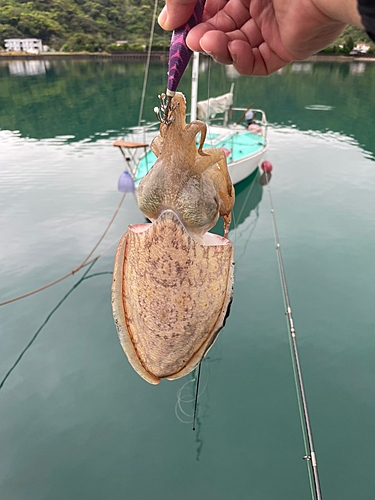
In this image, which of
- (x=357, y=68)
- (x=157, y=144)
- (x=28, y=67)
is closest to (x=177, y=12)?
(x=157, y=144)

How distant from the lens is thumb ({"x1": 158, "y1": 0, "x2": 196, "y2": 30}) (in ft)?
3.94

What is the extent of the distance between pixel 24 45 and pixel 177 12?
97.1 metres

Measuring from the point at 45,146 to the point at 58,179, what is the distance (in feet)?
21.1

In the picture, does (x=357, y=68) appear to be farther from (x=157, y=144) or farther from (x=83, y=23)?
(x=157, y=144)

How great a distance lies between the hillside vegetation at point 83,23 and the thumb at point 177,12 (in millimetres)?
86730

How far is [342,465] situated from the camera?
5.73 m

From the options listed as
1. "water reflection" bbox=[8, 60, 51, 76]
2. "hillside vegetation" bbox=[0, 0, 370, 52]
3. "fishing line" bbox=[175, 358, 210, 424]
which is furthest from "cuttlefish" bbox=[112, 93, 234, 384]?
"hillside vegetation" bbox=[0, 0, 370, 52]

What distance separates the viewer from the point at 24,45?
76312mm

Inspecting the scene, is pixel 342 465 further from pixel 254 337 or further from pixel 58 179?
pixel 58 179

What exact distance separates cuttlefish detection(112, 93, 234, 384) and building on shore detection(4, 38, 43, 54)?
92098mm

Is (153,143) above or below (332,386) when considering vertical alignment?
above

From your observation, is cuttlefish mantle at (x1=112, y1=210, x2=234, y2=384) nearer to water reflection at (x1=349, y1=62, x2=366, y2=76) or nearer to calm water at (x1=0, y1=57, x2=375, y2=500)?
calm water at (x1=0, y1=57, x2=375, y2=500)

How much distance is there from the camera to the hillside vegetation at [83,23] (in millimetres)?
78438

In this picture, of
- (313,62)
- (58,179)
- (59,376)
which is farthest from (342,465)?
(313,62)
